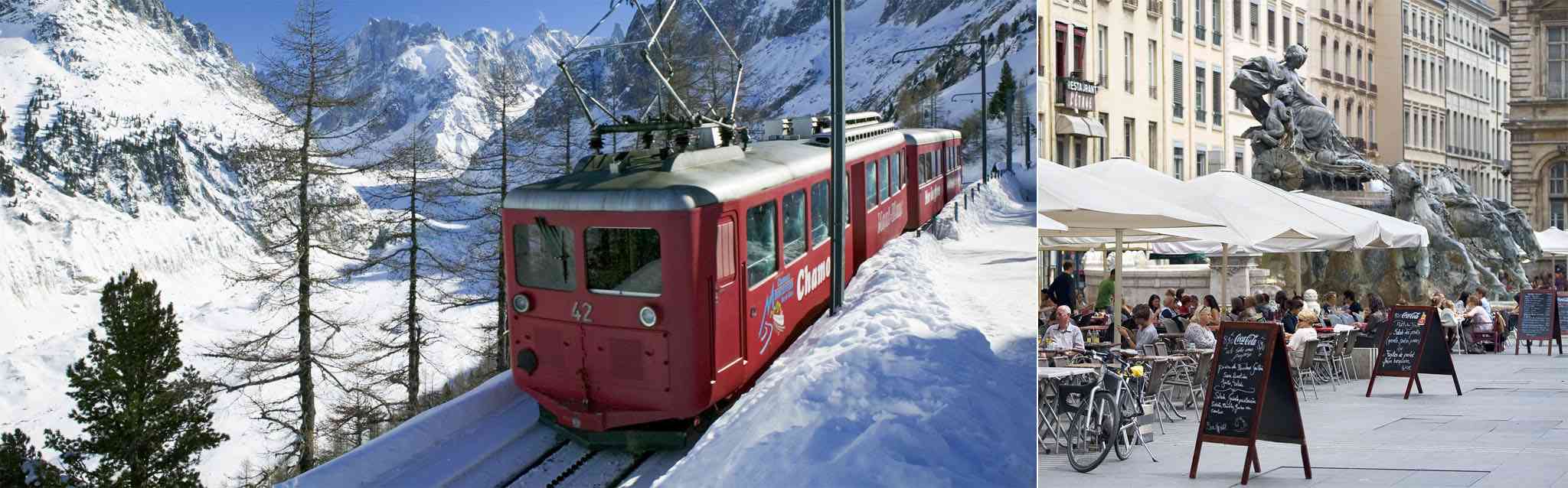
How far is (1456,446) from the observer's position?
32.3ft

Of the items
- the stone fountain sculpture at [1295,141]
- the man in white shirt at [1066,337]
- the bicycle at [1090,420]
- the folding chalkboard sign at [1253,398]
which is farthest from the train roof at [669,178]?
the stone fountain sculpture at [1295,141]

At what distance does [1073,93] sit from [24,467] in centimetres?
572

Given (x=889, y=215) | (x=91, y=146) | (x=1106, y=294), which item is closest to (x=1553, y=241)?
(x=1106, y=294)

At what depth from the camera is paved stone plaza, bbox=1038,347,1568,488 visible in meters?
8.54

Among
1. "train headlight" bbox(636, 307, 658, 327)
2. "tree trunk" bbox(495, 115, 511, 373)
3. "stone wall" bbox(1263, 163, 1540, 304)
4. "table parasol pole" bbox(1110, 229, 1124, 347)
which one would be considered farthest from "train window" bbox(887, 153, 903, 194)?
"stone wall" bbox(1263, 163, 1540, 304)

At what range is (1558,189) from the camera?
43.6 metres

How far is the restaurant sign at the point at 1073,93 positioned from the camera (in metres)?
5.86

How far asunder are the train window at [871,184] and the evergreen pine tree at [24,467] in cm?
447

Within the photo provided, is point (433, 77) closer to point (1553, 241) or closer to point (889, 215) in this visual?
point (889, 215)

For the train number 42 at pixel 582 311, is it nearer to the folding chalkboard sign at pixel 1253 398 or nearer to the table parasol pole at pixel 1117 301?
the folding chalkboard sign at pixel 1253 398

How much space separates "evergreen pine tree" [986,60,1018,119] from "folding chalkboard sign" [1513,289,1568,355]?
16050 millimetres

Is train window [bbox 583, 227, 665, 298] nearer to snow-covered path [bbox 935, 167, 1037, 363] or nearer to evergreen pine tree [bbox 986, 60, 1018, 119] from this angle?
snow-covered path [bbox 935, 167, 1037, 363]

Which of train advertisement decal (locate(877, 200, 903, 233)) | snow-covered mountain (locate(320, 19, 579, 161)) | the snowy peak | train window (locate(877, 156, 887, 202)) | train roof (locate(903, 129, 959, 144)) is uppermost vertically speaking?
the snowy peak

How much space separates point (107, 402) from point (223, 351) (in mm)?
631
